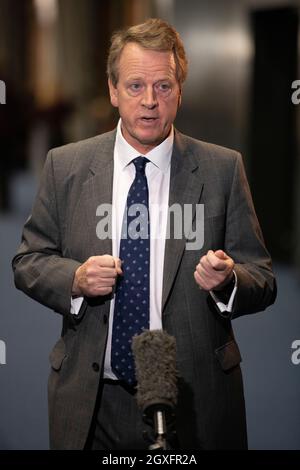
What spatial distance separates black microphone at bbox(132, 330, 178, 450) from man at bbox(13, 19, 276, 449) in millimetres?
Answer: 365

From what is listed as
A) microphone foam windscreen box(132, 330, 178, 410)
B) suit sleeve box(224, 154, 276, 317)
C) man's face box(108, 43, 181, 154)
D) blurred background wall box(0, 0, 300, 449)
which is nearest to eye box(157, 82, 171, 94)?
man's face box(108, 43, 181, 154)

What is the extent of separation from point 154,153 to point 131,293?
41 cm

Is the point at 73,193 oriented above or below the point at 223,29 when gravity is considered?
below

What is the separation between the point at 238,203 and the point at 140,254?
0.32 m

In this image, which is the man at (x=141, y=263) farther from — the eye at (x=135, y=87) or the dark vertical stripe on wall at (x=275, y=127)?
the dark vertical stripe on wall at (x=275, y=127)

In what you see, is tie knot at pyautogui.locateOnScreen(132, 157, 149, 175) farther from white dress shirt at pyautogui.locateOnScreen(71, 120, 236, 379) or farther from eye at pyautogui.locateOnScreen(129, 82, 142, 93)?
eye at pyautogui.locateOnScreen(129, 82, 142, 93)

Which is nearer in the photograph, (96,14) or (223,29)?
(223,29)

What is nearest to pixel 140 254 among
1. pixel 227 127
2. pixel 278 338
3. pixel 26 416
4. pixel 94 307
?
pixel 94 307

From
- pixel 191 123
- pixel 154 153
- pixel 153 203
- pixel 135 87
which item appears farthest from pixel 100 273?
pixel 191 123

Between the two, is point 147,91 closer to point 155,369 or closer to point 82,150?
point 82,150

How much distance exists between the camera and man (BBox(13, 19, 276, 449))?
2264mm

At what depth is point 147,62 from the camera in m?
2.25

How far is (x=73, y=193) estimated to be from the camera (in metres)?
2.37
